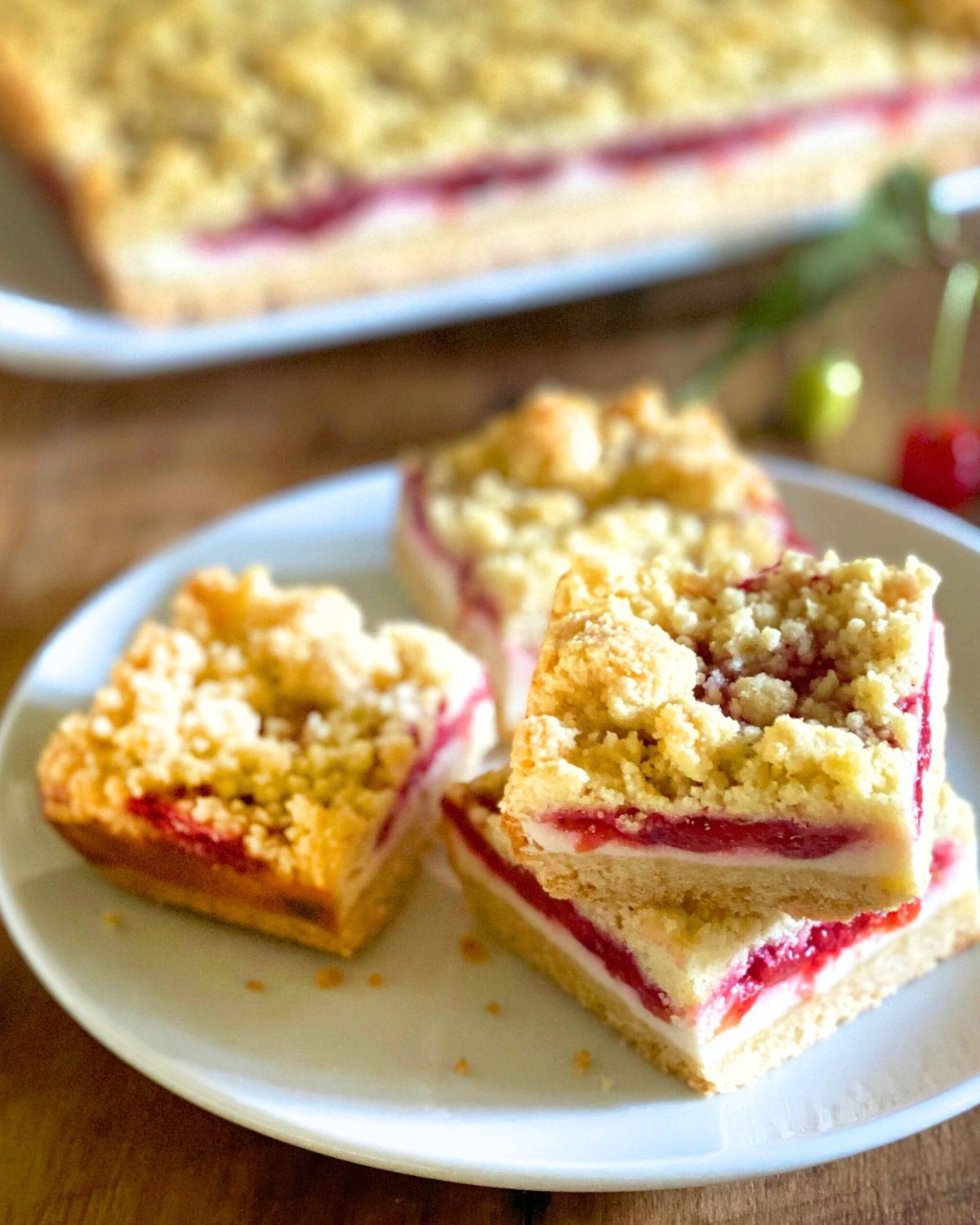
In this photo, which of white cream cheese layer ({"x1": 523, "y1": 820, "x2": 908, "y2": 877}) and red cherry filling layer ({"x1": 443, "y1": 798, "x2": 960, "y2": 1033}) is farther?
red cherry filling layer ({"x1": 443, "y1": 798, "x2": 960, "y2": 1033})

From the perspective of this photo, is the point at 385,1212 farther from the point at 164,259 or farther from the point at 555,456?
the point at 164,259

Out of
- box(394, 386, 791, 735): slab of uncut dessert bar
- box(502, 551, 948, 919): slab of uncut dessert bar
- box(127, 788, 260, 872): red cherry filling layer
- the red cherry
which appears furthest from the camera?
the red cherry

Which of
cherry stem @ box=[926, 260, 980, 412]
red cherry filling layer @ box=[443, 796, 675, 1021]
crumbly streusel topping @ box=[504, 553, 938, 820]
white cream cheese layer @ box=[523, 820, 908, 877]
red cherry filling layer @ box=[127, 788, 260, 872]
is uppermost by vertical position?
crumbly streusel topping @ box=[504, 553, 938, 820]

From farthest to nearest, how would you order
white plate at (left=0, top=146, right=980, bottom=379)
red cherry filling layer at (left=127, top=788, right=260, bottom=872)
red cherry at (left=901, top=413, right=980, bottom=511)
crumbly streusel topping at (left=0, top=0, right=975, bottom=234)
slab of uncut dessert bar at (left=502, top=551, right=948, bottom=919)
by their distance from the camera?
1. crumbly streusel topping at (left=0, top=0, right=975, bottom=234)
2. white plate at (left=0, top=146, right=980, bottom=379)
3. red cherry at (left=901, top=413, right=980, bottom=511)
4. red cherry filling layer at (left=127, top=788, right=260, bottom=872)
5. slab of uncut dessert bar at (left=502, top=551, right=948, bottom=919)

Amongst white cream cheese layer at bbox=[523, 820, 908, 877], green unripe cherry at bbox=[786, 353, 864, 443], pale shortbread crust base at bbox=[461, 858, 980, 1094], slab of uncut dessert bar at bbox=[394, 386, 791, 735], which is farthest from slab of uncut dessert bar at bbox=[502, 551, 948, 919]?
green unripe cherry at bbox=[786, 353, 864, 443]

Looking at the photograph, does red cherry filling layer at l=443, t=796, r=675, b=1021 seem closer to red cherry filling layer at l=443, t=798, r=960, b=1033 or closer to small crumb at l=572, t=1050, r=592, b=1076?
red cherry filling layer at l=443, t=798, r=960, b=1033
